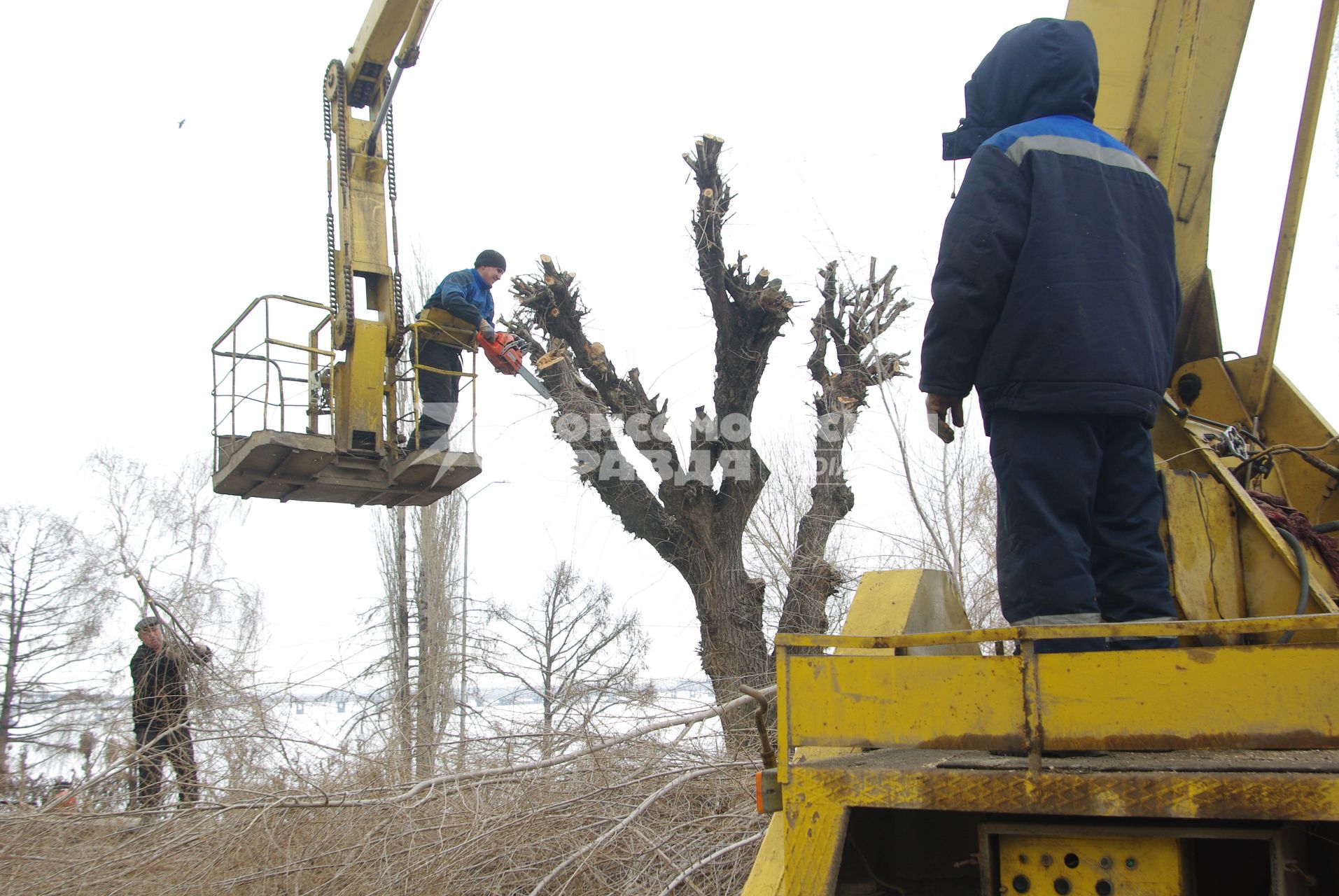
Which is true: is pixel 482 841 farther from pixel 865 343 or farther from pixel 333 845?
pixel 865 343

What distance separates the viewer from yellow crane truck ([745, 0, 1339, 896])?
71.6 inches

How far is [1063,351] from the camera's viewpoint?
2.51 m

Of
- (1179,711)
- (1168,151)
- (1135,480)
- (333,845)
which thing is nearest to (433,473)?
(333,845)

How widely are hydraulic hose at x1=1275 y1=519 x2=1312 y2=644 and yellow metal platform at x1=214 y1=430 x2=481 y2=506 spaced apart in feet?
19.4

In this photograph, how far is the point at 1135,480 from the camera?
8.35 feet

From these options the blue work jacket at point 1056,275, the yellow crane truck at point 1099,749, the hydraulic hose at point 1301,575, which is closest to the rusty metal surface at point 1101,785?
the yellow crane truck at point 1099,749

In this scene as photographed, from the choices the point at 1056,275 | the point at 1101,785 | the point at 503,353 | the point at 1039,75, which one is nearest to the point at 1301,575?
the point at 1056,275

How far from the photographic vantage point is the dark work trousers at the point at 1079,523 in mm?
2406

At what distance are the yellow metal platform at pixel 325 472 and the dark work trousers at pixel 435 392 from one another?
18 centimetres

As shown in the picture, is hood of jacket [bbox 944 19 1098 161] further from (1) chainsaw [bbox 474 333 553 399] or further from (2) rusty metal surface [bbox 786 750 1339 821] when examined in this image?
(1) chainsaw [bbox 474 333 553 399]

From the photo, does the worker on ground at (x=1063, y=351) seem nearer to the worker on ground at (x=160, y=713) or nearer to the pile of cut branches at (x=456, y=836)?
the pile of cut branches at (x=456, y=836)

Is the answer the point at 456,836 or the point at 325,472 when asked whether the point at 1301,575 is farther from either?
the point at 325,472

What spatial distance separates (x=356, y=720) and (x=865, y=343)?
22.5ft

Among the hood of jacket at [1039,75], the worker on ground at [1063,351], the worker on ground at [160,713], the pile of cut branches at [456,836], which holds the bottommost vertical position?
the pile of cut branches at [456,836]
